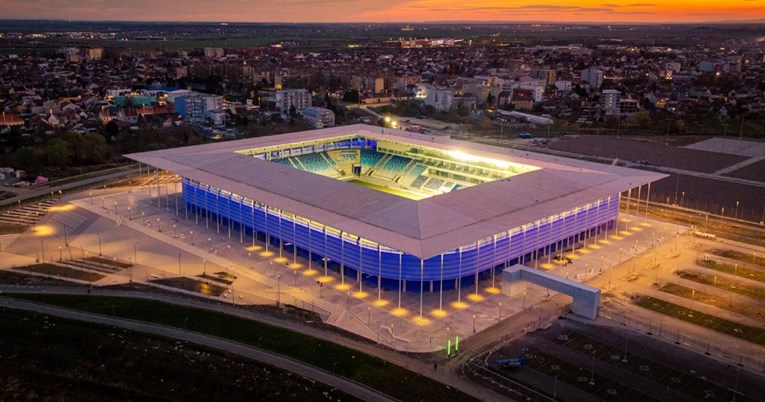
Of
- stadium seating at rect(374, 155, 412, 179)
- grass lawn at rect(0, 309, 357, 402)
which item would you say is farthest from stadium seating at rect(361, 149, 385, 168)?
grass lawn at rect(0, 309, 357, 402)

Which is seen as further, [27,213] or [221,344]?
[27,213]

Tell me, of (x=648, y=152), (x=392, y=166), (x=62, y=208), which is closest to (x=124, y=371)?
(x=62, y=208)

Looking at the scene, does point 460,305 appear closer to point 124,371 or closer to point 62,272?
point 124,371

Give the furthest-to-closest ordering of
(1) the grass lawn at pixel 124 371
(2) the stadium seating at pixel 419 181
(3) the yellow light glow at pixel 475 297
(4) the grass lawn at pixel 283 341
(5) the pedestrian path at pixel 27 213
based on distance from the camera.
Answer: (2) the stadium seating at pixel 419 181
(5) the pedestrian path at pixel 27 213
(3) the yellow light glow at pixel 475 297
(4) the grass lawn at pixel 283 341
(1) the grass lawn at pixel 124 371

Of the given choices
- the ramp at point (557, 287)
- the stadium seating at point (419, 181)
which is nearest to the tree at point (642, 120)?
the stadium seating at point (419, 181)

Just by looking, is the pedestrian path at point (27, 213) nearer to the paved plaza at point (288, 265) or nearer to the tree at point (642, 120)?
the paved plaza at point (288, 265)

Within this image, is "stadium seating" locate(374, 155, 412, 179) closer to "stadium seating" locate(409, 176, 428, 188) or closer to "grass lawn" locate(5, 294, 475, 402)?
"stadium seating" locate(409, 176, 428, 188)
